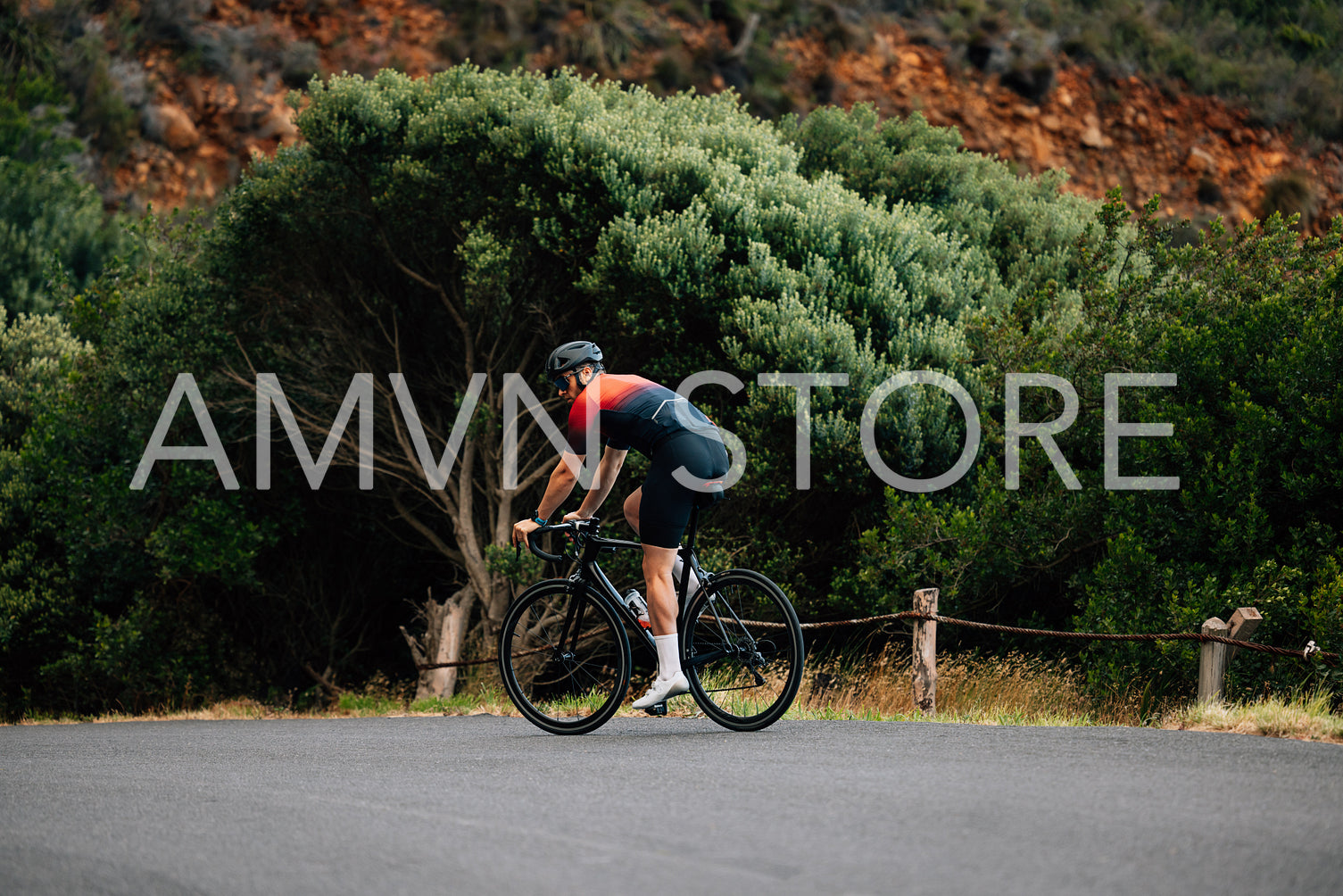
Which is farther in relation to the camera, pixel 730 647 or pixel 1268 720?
pixel 730 647

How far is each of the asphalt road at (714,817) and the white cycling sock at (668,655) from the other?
39cm

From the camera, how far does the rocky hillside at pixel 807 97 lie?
Result: 33906 mm

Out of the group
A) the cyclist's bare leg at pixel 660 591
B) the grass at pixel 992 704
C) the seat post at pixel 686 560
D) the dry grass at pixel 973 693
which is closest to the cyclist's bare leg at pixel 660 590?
the cyclist's bare leg at pixel 660 591

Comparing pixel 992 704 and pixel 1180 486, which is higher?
pixel 1180 486

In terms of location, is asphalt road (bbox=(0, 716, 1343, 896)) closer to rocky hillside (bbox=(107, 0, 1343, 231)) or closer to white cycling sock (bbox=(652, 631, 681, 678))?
white cycling sock (bbox=(652, 631, 681, 678))

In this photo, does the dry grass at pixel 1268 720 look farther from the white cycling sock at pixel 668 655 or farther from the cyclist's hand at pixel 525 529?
the cyclist's hand at pixel 525 529

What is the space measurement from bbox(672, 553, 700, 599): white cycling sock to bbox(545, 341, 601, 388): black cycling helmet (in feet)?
4.05

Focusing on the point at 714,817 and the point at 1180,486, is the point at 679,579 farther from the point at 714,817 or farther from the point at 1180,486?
the point at 1180,486

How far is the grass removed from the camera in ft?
21.8

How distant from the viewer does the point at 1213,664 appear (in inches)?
300

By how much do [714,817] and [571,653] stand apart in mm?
2968

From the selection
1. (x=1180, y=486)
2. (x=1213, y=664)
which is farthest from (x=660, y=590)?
(x=1180, y=486)

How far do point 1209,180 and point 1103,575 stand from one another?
89.9 feet

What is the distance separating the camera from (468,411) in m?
15.3
